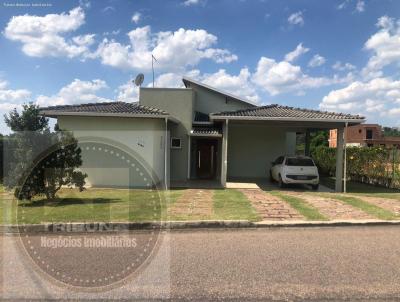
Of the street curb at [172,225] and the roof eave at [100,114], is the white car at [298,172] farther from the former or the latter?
the street curb at [172,225]

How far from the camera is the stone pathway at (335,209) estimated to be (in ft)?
30.8

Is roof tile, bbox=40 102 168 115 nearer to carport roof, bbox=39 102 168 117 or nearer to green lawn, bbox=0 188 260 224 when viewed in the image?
carport roof, bbox=39 102 168 117

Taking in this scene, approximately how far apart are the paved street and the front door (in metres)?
14.0

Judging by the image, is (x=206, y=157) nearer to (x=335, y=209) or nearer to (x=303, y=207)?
(x=303, y=207)

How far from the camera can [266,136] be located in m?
21.3

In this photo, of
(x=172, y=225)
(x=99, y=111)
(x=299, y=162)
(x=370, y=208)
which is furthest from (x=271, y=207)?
(x=99, y=111)

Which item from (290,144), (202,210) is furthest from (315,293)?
(290,144)

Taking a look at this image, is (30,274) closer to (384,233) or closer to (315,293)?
(315,293)

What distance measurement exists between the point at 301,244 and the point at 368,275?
5.80 feet

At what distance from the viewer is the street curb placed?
26.3 feet

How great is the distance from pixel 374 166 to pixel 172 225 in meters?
13.7

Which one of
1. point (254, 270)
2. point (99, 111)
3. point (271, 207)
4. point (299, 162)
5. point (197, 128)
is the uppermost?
point (99, 111)

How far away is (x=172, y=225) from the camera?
329 inches

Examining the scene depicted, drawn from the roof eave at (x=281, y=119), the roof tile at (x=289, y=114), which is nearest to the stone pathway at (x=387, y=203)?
the roof eave at (x=281, y=119)
